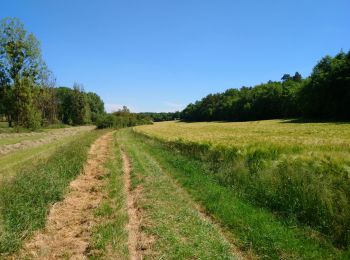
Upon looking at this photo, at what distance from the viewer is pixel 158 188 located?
11.5 metres

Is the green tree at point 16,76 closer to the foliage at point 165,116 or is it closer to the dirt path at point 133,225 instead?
the dirt path at point 133,225

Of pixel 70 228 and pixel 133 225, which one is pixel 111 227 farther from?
pixel 70 228

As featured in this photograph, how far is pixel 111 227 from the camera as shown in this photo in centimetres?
746

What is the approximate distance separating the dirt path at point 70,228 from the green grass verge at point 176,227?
1.48 meters

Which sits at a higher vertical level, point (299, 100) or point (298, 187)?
point (299, 100)

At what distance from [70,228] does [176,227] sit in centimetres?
273

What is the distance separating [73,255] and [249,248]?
3655mm

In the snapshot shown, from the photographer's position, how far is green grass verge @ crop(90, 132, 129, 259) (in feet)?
20.5

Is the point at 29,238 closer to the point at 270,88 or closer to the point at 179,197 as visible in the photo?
the point at 179,197

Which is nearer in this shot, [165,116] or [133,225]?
[133,225]

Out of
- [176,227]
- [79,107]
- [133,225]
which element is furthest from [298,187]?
[79,107]

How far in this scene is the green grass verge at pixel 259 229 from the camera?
6117 millimetres

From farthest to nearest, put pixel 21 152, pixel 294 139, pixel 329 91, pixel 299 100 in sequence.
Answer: pixel 299 100 < pixel 329 91 < pixel 21 152 < pixel 294 139

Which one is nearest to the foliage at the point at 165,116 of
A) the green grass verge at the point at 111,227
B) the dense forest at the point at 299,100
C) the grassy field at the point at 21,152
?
the dense forest at the point at 299,100
